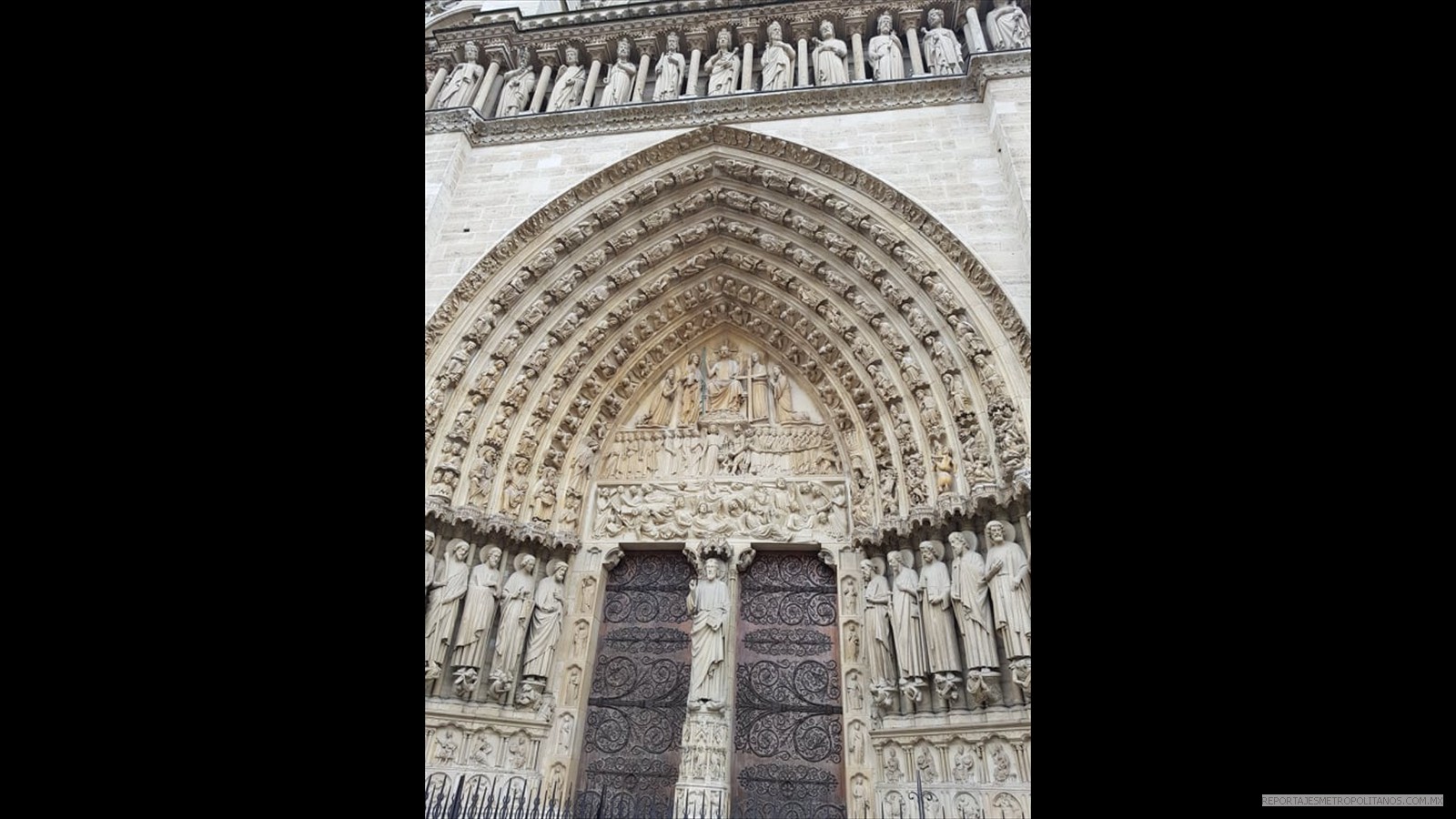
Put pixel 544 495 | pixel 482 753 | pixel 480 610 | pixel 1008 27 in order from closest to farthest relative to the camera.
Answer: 1. pixel 482 753
2. pixel 480 610
3. pixel 544 495
4. pixel 1008 27

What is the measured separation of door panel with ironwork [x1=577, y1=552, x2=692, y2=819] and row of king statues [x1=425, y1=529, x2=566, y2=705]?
582 mm

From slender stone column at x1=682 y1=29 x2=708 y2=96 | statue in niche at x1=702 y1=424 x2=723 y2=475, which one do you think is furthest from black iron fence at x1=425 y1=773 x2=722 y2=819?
slender stone column at x1=682 y1=29 x2=708 y2=96

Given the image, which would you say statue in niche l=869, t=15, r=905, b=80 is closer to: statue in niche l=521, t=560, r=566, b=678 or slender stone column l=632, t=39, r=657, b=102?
slender stone column l=632, t=39, r=657, b=102

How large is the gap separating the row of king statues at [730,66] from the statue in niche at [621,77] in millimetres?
10

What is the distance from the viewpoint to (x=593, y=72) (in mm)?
7863

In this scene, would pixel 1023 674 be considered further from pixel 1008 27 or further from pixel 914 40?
pixel 914 40

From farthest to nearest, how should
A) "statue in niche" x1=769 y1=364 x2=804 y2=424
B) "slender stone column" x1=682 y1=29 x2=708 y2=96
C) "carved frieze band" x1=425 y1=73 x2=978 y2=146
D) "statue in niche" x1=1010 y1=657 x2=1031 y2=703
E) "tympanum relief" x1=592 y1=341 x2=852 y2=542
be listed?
1. "slender stone column" x1=682 y1=29 x2=708 y2=96
2. "statue in niche" x1=769 y1=364 x2=804 y2=424
3. "carved frieze band" x1=425 y1=73 x2=978 y2=146
4. "tympanum relief" x1=592 y1=341 x2=852 y2=542
5. "statue in niche" x1=1010 y1=657 x2=1031 y2=703

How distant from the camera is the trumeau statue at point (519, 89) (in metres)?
7.61

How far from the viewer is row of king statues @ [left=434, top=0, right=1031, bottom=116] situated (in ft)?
23.0

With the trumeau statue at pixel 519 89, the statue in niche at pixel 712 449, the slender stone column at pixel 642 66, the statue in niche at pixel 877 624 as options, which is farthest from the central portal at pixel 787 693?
the trumeau statue at pixel 519 89

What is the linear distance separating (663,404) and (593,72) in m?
3.95

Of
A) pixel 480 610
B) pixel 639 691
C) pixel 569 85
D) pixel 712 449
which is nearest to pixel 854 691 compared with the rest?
pixel 639 691

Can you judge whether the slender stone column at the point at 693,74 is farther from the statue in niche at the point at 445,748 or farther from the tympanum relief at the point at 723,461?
the statue in niche at the point at 445,748
